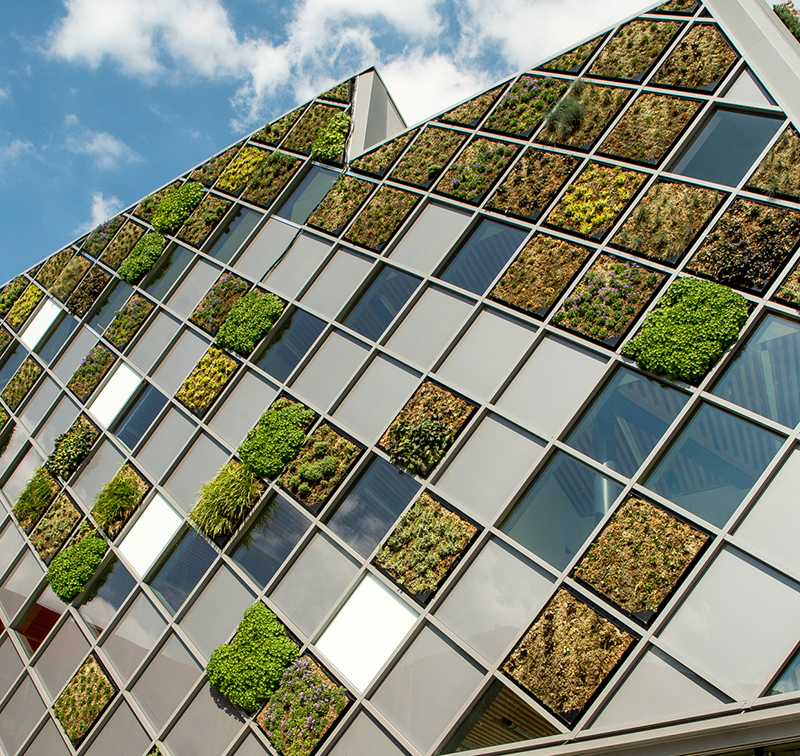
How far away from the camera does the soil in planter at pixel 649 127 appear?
14.4 m

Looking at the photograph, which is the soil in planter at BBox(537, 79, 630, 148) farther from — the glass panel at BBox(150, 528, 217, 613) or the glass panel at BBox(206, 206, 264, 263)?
the glass panel at BBox(150, 528, 217, 613)

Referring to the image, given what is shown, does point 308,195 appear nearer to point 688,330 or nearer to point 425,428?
point 425,428

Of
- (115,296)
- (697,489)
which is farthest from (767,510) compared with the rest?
(115,296)

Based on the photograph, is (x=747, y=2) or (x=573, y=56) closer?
(x=747, y=2)

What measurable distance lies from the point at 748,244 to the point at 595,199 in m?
4.11

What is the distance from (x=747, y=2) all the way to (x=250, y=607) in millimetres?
22338

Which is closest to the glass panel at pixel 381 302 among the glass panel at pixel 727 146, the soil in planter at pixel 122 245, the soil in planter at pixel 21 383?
the glass panel at pixel 727 146

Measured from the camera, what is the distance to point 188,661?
15352mm

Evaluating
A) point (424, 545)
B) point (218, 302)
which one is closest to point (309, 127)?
point (218, 302)

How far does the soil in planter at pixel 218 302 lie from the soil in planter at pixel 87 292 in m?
6.24

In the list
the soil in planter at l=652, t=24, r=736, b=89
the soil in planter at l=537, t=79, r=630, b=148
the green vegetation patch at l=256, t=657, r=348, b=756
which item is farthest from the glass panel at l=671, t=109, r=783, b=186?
the green vegetation patch at l=256, t=657, r=348, b=756

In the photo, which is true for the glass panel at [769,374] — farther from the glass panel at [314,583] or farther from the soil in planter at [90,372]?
the soil in planter at [90,372]

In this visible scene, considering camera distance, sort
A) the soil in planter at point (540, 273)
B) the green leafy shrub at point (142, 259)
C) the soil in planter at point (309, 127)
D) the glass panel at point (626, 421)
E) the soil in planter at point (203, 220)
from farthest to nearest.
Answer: the green leafy shrub at point (142, 259), the soil in planter at point (203, 220), the soil in planter at point (309, 127), the soil in planter at point (540, 273), the glass panel at point (626, 421)

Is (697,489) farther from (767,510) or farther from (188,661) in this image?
(188,661)
